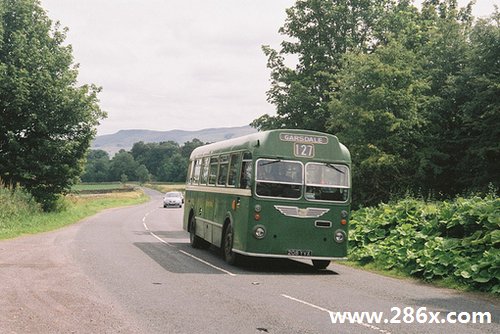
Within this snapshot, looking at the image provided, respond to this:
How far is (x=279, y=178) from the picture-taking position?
14234 millimetres

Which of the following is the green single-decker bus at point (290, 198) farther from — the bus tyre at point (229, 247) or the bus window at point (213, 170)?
the bus window at point (213, 170)

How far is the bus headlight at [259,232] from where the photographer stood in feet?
45.3

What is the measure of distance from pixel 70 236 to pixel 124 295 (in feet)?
45.0

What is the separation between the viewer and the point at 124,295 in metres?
10.1

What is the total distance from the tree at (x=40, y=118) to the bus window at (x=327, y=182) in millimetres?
23280

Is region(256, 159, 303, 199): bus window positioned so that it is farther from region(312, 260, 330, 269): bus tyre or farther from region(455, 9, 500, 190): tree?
region(455, 9, 500, 190): tree

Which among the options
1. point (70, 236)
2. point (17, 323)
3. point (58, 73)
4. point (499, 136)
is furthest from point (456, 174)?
point (17, 323)

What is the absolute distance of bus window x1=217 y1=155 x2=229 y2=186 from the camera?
53.8 feet

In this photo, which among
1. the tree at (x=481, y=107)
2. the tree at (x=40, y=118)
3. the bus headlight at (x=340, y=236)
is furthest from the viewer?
the tree at (x=40, y=118)

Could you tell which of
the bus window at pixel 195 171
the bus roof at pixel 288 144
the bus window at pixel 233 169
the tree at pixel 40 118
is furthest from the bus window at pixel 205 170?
the tree at pixel 40 118

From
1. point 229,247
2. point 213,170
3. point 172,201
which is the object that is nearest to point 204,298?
point 229,247

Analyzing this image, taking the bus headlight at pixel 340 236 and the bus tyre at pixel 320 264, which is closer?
the bus headlight at pixel 340 236

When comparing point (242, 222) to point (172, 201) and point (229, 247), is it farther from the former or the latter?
point (172, 201)

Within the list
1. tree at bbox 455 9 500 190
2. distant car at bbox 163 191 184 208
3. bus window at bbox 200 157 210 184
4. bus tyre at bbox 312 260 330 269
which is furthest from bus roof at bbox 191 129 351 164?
distant car at bbox 163 191 184 208
